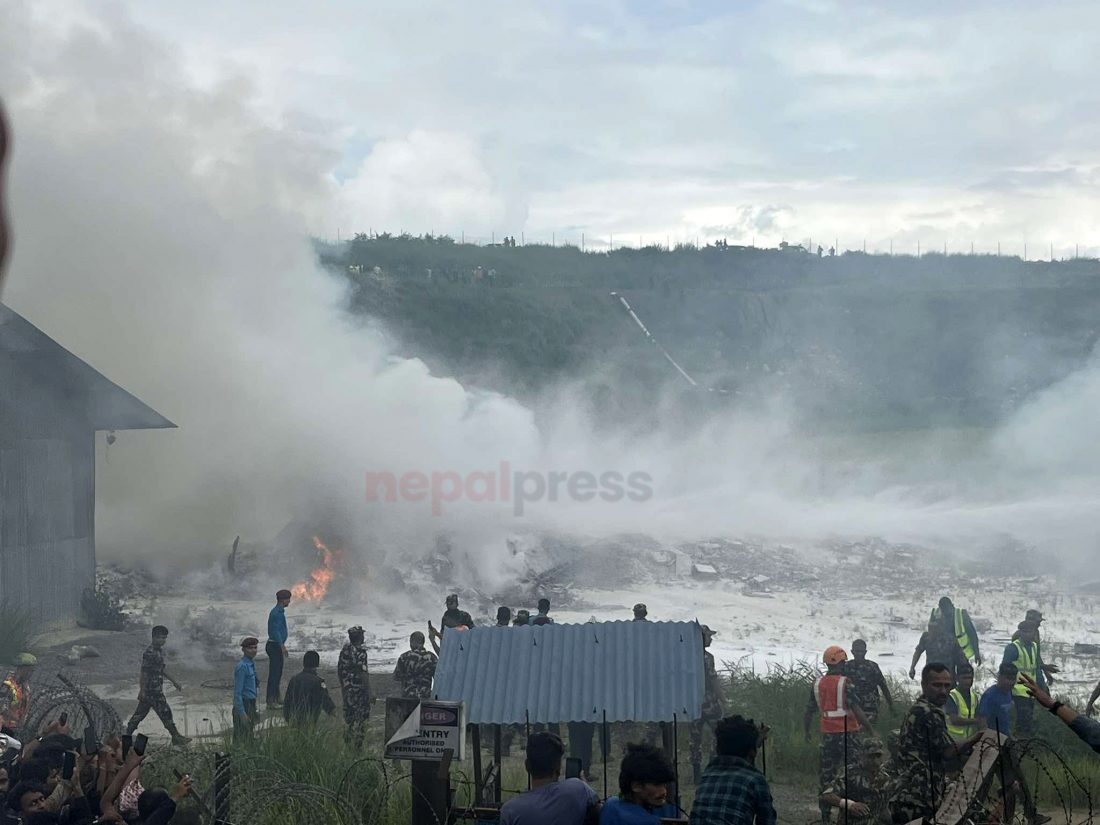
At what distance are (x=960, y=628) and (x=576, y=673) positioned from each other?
6.35 m

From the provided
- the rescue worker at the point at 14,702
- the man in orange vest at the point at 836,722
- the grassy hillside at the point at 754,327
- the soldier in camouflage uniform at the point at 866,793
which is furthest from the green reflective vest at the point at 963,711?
the grassy hillside at the point at 754,327

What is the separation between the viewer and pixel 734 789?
17.6 ft

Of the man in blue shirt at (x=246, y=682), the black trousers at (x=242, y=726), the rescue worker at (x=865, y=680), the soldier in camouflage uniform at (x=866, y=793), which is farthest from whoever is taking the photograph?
the man in blue shirt at (x=246, y=682)

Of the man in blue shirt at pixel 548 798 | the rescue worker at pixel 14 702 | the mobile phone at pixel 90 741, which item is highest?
the man in blue shirt at pixel 548 798

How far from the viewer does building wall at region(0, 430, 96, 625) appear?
59.9ft

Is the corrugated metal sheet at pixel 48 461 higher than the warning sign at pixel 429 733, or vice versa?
the corrugated metal sheet at pixel 48 461

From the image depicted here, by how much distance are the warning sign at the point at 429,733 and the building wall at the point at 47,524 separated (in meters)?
12.8

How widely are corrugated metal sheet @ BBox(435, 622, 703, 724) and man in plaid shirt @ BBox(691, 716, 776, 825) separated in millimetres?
1660

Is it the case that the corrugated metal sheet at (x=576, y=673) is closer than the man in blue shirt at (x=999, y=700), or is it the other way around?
the corrugated metal sheet at (x=576, y=673)

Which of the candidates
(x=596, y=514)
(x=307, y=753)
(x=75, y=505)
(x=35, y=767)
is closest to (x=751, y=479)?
(x=596, y=514)

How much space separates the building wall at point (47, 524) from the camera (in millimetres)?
18266

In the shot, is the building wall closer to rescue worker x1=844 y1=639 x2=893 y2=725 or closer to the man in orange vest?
rescue worker x1=844 y1=639 x2=893 y2=725

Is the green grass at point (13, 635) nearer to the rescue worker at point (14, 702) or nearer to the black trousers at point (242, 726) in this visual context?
the rescue worker at point (14, 702)

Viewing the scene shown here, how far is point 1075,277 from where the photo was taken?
63.2 metres
